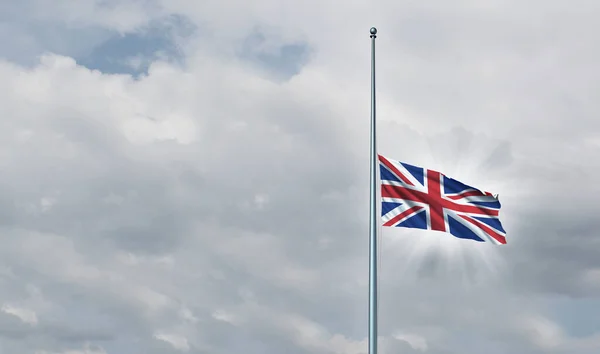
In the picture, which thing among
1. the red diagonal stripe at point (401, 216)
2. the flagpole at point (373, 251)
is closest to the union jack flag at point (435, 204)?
the red diagonal stripe at point (401, 216)

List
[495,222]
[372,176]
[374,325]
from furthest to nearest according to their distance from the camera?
[495,222], [372,176], [374,325]

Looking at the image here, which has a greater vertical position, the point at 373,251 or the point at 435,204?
the point at 435,204

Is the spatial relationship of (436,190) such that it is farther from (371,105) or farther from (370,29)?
(370,29)

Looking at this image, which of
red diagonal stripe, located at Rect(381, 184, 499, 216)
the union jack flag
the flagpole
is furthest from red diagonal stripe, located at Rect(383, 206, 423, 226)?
the flagpole

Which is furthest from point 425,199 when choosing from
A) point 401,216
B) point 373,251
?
point 373,251

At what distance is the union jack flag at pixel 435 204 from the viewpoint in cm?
3794

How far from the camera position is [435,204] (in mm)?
38625

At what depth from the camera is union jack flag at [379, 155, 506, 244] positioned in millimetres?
37938

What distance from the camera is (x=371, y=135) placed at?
125ft

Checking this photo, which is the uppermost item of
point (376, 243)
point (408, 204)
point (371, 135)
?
point (371, 135)

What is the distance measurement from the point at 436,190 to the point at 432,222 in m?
1.34

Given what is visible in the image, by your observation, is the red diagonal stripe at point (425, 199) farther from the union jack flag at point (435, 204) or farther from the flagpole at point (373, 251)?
the flagpole at point (373, 251)

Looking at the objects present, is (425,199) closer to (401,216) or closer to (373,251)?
(401,216)

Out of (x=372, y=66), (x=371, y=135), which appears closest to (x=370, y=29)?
(x=372, y=66)
